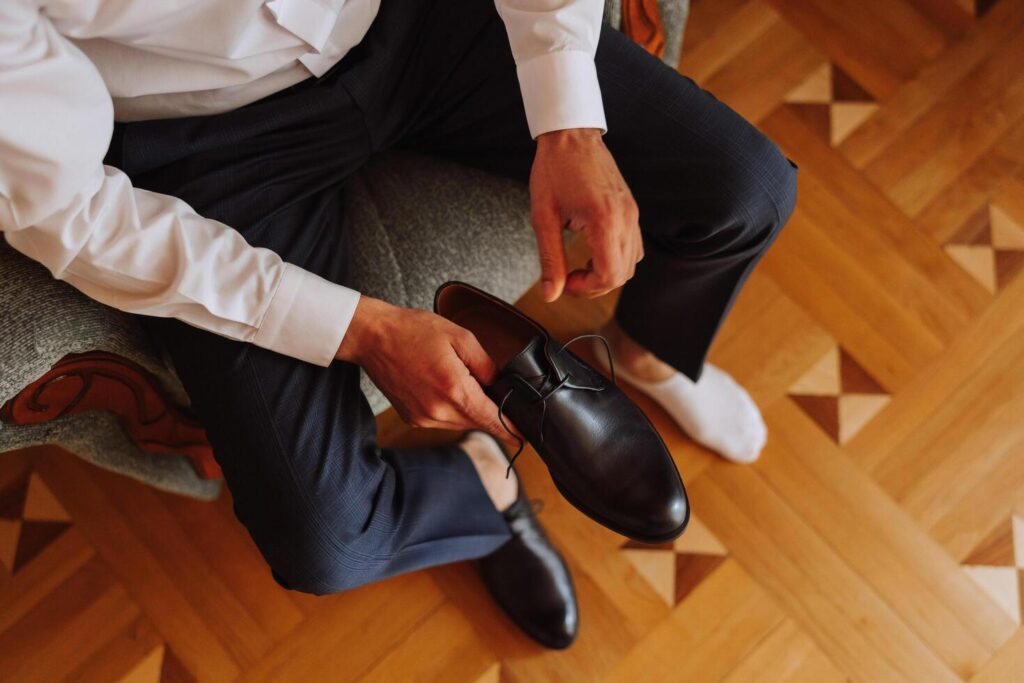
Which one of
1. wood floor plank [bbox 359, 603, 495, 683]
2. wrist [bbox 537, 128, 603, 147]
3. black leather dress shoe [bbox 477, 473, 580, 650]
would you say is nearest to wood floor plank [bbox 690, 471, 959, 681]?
black leather dress shoe [bbox 477, 473, 580, 650]

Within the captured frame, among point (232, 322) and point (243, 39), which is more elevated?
point (243, 39)

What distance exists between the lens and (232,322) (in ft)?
2.60

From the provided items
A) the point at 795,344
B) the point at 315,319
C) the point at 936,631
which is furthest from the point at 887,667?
the point at 315,319

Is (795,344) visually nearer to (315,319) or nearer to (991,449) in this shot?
(991,449)

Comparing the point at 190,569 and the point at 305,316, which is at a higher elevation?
the point at 305,316

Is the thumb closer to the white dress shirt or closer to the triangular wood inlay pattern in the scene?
the white dress shirt

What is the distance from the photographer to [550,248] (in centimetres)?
84

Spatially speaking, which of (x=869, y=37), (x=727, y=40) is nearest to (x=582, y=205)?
(x=727, y=40)

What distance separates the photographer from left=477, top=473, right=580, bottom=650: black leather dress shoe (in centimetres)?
112

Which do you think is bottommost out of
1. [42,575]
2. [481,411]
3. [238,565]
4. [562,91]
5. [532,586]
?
[42,575]

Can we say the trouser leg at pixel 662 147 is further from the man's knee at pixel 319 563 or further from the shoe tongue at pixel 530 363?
the man's knee at pixel 319 563

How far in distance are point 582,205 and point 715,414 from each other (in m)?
0.48

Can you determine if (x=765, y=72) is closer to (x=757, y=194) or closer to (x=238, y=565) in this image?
(x=757, y=194)

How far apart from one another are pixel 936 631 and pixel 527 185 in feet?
2.59
